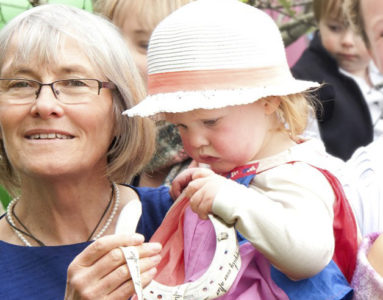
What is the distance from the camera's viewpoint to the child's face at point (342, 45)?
4.61m

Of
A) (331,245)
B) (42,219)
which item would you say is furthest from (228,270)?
(42,219)

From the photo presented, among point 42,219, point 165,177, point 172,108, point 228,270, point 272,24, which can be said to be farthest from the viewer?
point 165,177

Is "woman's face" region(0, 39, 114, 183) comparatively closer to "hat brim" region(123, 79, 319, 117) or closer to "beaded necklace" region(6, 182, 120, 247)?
"beaded necklace" region(6, 182, 120, 247)

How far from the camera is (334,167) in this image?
7.71 ft

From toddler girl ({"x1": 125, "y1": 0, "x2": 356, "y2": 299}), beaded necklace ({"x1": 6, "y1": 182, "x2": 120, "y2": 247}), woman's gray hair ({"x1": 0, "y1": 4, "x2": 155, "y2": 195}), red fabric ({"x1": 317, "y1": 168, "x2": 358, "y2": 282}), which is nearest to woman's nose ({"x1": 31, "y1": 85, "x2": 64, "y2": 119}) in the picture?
woman's gray hair ({"x1": 0, "y1": 4, "x2": 155, "y2": 195})

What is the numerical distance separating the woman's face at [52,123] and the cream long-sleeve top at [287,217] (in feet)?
2.41

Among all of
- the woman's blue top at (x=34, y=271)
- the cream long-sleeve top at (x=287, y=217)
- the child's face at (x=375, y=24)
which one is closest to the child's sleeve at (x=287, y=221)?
the cream long-sleeve top at (x=287, y=217)

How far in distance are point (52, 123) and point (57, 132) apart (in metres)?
0.04

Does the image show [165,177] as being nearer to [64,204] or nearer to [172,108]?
[64,204]

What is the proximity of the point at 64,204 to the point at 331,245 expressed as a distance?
3.68 ft

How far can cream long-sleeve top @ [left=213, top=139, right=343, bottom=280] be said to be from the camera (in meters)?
1.99

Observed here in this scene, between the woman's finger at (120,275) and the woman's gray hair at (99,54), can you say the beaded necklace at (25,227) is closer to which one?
the woman's gray hair at (99,54)

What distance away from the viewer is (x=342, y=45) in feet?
15.2

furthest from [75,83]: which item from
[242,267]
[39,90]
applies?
[242,267]
